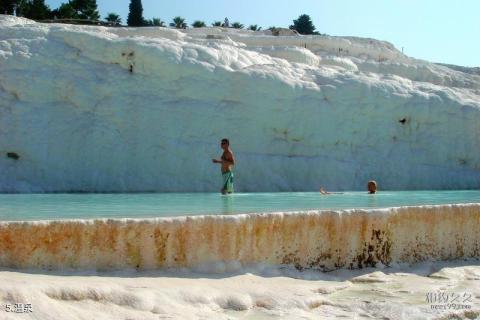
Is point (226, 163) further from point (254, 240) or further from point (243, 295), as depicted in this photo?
point (243, 295)

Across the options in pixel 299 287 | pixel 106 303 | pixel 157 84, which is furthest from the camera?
pixel 157 84

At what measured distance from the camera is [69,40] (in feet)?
46.9

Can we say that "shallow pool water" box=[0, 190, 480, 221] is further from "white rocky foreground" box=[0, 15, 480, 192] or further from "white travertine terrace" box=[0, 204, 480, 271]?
"white rocky foreground" box=[0, 15, 480, 192]

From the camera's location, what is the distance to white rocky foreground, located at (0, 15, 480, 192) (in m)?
13.2

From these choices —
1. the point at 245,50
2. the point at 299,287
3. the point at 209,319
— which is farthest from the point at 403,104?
A: the point at 209,319

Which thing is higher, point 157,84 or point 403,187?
point 157,84

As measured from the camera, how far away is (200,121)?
1371 cm

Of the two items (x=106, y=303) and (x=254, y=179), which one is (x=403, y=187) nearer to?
(x=254, y=179)

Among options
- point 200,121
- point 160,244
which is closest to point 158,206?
point 160,244

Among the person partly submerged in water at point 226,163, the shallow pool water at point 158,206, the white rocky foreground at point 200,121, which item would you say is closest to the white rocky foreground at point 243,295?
the shallow pool water at point 158,206

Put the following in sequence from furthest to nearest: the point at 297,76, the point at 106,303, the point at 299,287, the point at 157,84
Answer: the point at 297,76, the point at 157,84, the point at 299,287, the point at 106,303

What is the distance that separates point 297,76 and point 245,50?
1604mm

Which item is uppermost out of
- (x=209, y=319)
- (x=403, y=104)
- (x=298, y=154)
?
(x=403, y=104)

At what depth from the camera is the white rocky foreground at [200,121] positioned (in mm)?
13203
